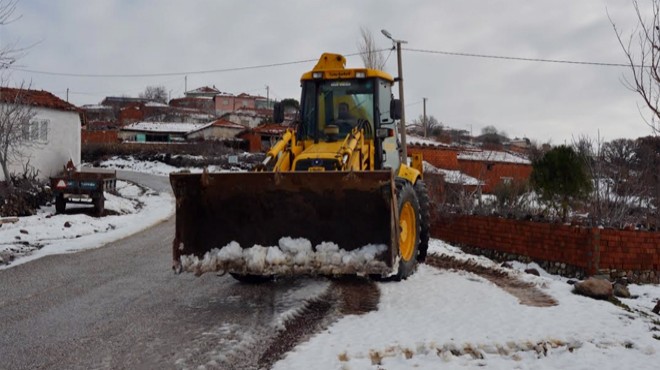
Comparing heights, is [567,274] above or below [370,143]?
below

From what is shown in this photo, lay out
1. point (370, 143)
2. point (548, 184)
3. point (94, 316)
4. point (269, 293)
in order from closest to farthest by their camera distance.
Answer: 1. point (94, 316)
2. point (269, 293)
3. point (370, 143)
4. point (548, 184)

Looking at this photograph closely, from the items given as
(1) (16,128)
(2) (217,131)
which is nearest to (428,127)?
(2) (217,131)

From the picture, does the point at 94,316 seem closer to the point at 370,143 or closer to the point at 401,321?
the point at 401,321

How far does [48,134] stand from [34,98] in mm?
1612

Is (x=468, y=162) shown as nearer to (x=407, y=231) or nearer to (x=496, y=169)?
(x=496, y=169)

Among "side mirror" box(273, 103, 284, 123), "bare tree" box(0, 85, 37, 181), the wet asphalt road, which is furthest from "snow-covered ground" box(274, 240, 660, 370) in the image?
"bare tree" box(0, 85, 37, 181)

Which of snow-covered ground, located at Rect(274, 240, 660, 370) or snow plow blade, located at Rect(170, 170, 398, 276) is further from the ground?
snow plow blade, located at Rect(170, 170, 398, 276)

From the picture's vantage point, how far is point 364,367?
4.80 metres

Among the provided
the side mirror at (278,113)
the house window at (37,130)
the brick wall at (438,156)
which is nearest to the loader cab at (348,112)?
the side mirror at (278,113)

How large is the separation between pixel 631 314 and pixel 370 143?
3.83 meters

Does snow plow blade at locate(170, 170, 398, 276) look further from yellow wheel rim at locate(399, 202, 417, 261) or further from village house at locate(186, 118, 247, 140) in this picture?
village house at locate(186, 118, 247, 140)

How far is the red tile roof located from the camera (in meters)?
22.2

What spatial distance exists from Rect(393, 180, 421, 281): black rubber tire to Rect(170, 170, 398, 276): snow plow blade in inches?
24.7

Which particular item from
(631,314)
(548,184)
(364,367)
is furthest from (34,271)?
(548,184)
